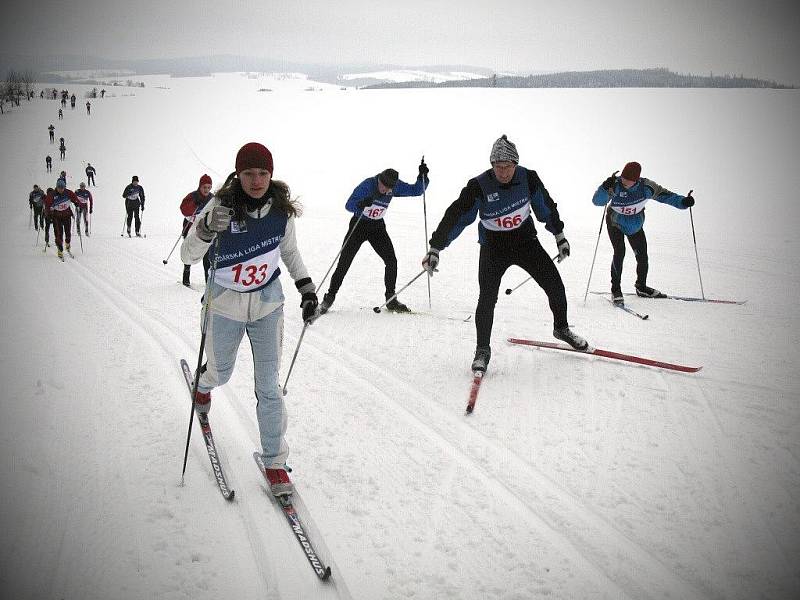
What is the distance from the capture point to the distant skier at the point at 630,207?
7191 millimetres

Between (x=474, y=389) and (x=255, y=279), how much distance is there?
2268 mm

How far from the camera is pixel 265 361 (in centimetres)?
317

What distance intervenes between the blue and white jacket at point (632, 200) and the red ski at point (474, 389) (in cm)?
385

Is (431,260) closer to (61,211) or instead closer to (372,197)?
(372,197)

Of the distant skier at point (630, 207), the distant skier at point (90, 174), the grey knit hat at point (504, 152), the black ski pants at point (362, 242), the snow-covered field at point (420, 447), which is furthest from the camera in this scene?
the distant skier at point (90, 174)

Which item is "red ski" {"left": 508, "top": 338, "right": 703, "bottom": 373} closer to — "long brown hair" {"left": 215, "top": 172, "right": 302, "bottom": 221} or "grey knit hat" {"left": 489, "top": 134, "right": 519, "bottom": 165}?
"grey knit hat" {"left": 489, "top": 134, "right": 519, "bottom": 165}

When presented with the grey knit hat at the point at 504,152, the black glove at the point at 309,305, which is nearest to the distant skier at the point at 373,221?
the grey knit hat at the point at 504,152

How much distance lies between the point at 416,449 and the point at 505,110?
33.2 metres

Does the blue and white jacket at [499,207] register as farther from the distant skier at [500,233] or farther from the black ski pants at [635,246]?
the black ski pants at [635,246]

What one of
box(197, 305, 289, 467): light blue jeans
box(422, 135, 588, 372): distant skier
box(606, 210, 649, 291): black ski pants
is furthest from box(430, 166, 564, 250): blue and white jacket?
box(606, 210, 649, 291): black ski pants

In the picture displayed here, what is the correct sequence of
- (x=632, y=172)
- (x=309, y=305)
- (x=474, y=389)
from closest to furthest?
(x=309, y=305)
(x=474, y=389)
(x=632, y=172)

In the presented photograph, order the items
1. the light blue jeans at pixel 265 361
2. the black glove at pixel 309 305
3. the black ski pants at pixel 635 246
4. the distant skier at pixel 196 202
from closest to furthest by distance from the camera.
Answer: the light blue jeans at pixel 265 361 < the black glove at pixel 309 305 < the distant skier at pixel 196 202 < the black ski pants at pixel 635 246

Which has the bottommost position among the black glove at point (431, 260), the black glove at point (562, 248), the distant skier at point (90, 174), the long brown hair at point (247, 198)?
the black glove at point (431, 260)

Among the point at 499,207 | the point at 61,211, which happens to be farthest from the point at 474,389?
the point at 61,211
